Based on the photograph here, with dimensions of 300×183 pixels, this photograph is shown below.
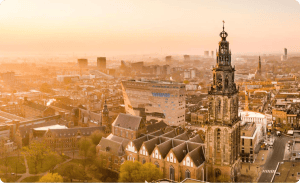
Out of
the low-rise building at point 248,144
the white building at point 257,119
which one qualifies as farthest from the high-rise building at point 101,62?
the white building at point 257,119

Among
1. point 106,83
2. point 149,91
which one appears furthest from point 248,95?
point 106,83

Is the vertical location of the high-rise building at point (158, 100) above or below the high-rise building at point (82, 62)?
below

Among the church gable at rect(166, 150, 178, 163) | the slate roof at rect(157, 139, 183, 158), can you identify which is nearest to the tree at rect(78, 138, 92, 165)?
the slate roof at rect(157, 139, 183, 158)

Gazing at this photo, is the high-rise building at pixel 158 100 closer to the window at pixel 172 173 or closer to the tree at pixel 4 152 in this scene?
the window at pixel 172 173

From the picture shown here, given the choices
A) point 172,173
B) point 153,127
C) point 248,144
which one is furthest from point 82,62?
point 248,144

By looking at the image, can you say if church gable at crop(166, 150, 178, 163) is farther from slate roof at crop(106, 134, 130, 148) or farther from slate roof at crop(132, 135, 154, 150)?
slate roof at crop(106, 134, 130, 148)

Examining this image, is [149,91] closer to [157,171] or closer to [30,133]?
[30,133]

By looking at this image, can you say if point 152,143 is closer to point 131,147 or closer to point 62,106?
Answer: point 131,147
